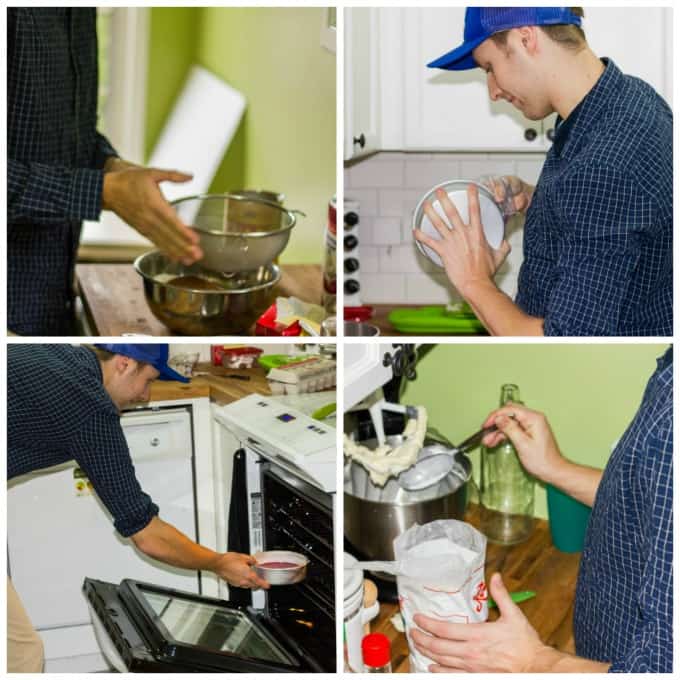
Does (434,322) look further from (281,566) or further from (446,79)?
(281,566)

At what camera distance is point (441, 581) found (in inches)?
55.7

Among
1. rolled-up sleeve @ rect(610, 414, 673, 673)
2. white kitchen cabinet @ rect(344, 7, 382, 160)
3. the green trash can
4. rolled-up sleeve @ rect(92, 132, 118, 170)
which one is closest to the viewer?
rolled-up sleeve @ rect(610, 414, 673, 673)

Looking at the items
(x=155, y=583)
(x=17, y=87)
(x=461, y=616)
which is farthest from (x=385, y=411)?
(x=17, y=87)

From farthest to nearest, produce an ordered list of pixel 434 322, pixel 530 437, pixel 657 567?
pixel 434 322, pixel 530 437, pixel 657 567

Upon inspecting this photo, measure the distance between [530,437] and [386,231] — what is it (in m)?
0.89

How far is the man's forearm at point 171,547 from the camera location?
4.34 feet

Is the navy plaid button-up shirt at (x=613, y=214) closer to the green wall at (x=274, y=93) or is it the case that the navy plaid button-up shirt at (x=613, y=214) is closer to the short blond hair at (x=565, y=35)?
the short blond hair at (x=565, y=35)

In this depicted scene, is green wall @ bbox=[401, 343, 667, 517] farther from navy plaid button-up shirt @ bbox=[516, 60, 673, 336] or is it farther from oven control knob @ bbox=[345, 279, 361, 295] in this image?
navy plaid button-up shirt @ bbox=[516, 60, 673, 336]

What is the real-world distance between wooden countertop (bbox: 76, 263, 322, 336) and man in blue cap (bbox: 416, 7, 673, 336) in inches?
8.1

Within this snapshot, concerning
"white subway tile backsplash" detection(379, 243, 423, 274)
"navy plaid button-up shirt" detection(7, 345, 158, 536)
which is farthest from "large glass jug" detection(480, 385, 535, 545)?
"navy plaid button-up shirt" detection(7, 345, 158, 536)

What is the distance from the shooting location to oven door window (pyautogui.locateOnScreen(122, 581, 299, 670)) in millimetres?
1302

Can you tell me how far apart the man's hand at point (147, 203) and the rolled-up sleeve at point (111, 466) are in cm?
28

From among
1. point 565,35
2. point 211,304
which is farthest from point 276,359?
point 565,35

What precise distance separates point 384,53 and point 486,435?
2.58 ft
